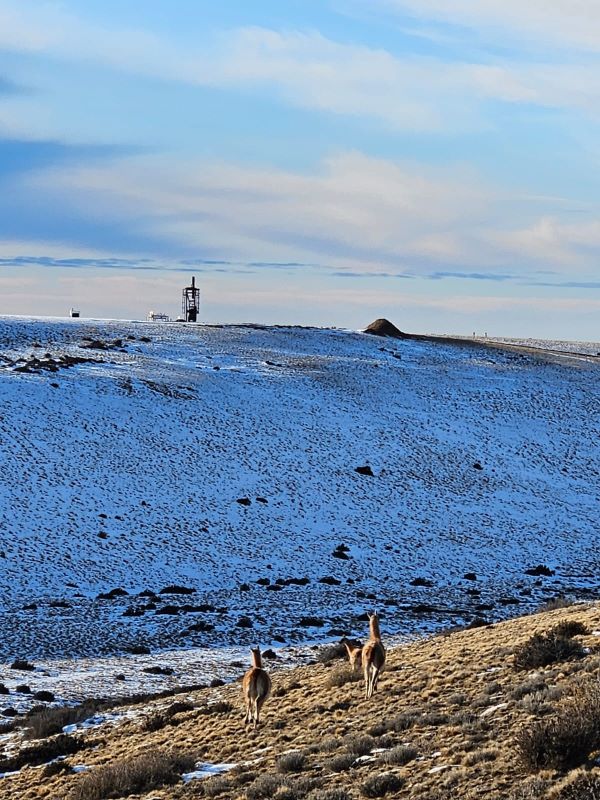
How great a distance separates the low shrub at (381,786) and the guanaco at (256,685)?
3679mm

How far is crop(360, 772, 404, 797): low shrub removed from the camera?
9.89 meters

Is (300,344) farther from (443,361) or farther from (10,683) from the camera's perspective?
(10,683)

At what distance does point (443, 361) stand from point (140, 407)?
30945 mm

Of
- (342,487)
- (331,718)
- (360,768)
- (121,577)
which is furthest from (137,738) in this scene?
(342,487)

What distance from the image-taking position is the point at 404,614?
30.2 metres

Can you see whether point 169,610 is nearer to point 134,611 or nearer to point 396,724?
point 134,611

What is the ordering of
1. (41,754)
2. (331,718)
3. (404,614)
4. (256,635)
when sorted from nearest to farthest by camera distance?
(331,718)
(41,754)
(256,635)
(404,614)

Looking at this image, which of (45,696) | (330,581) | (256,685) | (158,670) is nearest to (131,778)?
(256,685)

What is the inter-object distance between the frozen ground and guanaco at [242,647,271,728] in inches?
320

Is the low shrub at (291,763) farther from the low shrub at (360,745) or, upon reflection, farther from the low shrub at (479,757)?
the low shrub at (479,757)

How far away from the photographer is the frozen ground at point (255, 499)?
94.9ft

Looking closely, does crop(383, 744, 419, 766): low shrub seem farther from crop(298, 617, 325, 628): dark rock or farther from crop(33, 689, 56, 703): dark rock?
crop(298, 617, 325, 628): dark rock

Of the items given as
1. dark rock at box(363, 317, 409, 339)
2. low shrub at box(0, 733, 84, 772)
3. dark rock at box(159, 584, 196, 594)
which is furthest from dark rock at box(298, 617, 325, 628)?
dark rock at box(363, 317, 409, 339)

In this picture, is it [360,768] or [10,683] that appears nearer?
[360,768]
